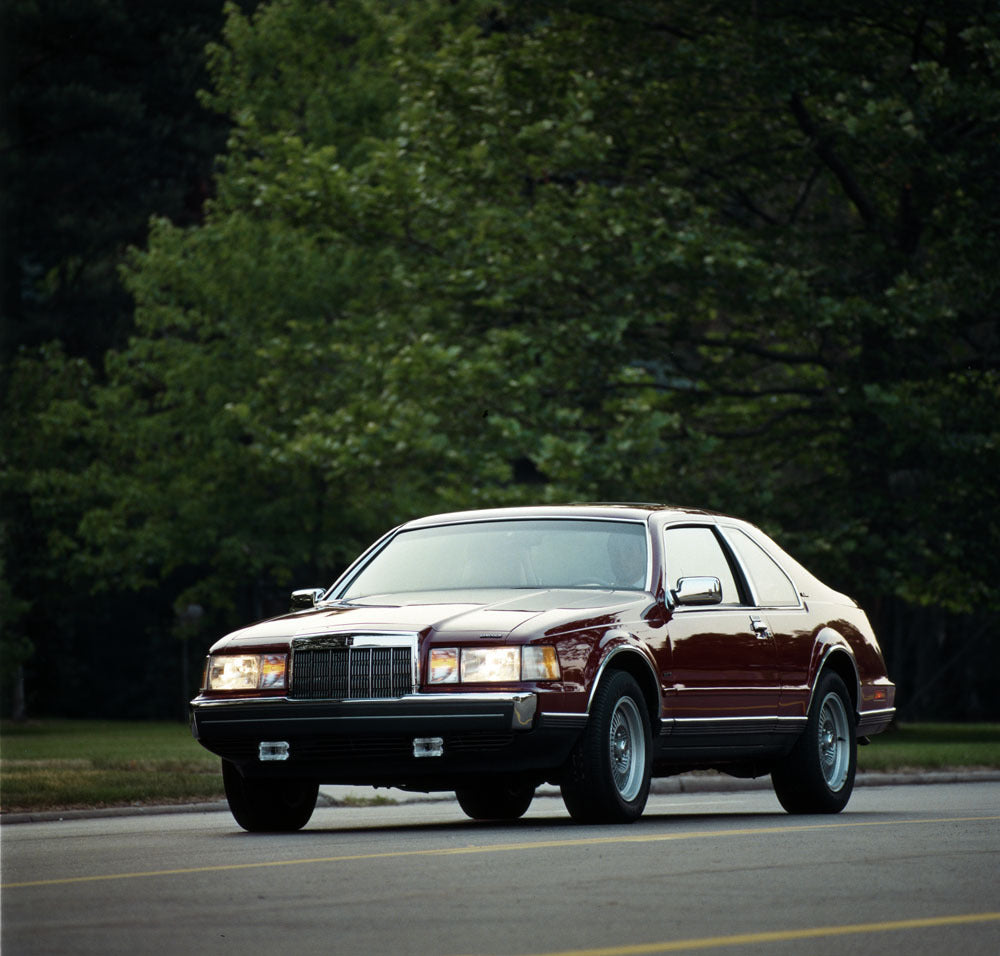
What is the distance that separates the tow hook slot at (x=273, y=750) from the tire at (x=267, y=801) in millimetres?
499

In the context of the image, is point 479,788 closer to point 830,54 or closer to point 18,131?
point 830,54

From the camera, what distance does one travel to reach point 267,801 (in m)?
12.4

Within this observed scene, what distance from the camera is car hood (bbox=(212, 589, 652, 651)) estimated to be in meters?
11.5

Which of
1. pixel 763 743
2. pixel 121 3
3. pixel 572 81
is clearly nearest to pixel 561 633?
pixel 763 743

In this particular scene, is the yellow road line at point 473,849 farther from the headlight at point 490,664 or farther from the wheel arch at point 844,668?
the wheel arch at point 844,668

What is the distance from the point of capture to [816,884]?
882cm

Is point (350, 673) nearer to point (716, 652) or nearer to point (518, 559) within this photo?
point (518, 559)

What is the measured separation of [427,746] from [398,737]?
16 cm

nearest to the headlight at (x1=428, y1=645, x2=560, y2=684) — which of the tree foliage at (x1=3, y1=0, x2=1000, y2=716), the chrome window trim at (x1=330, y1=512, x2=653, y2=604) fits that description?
the chrome window trim at (x1=330, y1=512, x2=653, y2=604)

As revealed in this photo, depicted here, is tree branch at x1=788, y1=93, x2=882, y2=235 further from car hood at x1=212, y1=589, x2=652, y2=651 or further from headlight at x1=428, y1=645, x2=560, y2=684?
headlight at x1=428, y1=645, x2=560, y2=684

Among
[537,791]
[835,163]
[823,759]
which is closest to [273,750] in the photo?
[823,759]

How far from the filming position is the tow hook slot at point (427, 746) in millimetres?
11375

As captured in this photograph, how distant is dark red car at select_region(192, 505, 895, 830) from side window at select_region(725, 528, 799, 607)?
0.05ft

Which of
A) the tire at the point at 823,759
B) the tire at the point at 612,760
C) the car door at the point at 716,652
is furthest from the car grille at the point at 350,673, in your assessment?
the tire at the point at 823,759
